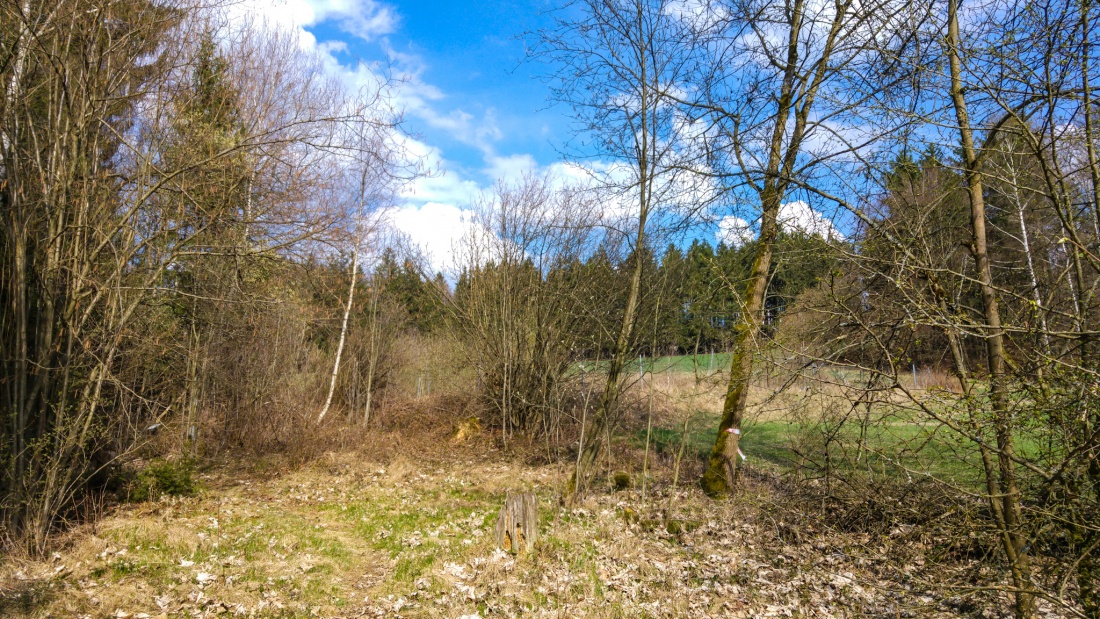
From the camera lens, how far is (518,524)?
6.49m

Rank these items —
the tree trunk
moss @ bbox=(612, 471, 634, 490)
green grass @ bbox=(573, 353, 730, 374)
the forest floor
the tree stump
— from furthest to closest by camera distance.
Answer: moss @ bbox=(612, 471, 634, 490) < green grass @ bbox=(573, 353, 730, 374) < the tree stump < the forest floor < the tree trunk

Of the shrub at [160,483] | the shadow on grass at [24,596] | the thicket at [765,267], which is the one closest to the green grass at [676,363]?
the thicket at [765,267]

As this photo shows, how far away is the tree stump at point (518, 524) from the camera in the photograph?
21.1 ft

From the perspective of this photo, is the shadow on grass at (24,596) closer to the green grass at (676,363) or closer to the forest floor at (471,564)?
the forest floor at (471,564)

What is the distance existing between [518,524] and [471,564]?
613 mm

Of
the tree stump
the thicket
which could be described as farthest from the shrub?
the tree stump

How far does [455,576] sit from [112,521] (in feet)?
13.4

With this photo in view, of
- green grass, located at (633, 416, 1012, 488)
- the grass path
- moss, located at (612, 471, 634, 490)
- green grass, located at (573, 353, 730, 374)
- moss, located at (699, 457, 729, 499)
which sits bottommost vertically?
the grass path

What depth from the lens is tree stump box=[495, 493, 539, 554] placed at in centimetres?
642

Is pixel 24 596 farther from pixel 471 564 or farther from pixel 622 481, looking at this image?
pixel 622 481

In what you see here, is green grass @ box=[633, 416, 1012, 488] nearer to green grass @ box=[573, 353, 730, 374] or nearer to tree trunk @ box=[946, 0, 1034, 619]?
tree trunk @ box=[946, 0, 1034, 619]

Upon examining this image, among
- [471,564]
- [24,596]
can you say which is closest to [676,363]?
[471,564]

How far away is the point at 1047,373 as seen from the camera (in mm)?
3611

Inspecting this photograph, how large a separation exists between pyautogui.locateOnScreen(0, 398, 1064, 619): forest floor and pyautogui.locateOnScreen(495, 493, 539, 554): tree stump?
0.51 ft
